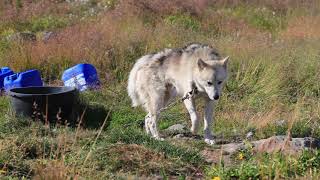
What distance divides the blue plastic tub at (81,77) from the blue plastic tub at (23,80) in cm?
58

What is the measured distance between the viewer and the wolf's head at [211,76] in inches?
255

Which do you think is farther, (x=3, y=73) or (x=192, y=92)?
(x=3, y=73)

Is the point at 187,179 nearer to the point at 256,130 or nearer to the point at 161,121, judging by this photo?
the point at 256,130

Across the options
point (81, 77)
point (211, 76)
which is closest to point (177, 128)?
point (211, 76)

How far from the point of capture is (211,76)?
648cm

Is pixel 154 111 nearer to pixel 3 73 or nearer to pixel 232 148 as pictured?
pixel 232 148

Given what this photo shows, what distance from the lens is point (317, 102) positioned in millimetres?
8234

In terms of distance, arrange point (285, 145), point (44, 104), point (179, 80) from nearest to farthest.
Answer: point (285, 145), point (179, 80), point (44, 104)

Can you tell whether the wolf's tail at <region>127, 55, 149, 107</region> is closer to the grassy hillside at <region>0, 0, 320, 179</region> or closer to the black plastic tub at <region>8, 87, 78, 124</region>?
the grassy hillside at <region>0, 0, 320, 179</region>

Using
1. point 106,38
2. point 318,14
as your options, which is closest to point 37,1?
point 106,38

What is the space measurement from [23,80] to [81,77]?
1.01 metres

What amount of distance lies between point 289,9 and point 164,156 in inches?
451

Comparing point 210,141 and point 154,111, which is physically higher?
point 154,111

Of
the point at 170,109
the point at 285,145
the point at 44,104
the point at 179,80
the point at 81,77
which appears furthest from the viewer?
the point at 81,77
